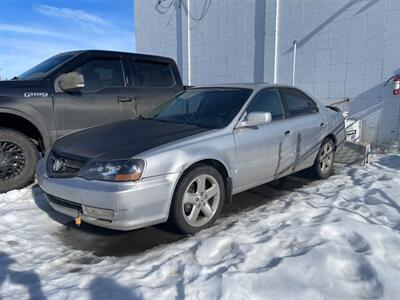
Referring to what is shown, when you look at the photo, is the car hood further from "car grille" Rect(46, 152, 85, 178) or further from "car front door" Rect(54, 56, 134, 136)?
"car front door" Rect(54, 56, 134, 136)

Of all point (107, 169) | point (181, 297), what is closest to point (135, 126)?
point (107, 169)

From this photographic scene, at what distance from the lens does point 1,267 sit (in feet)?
10.1

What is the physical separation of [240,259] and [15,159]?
131 inches

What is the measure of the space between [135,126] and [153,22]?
10.2m

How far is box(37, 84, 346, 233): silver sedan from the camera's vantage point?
3.23 m

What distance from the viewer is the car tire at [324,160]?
553 centimetres

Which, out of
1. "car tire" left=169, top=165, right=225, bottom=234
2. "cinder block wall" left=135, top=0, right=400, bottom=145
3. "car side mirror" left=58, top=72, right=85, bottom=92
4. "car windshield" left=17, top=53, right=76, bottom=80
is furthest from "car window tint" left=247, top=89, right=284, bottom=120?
"cinder block wall" left=135, top=0, right=400, bottom=145

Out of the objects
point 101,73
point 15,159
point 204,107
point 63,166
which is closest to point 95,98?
point 101,73

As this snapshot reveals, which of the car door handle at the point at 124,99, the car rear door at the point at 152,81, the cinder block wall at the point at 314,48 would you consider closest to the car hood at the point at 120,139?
the car door handle at the point at 124,99

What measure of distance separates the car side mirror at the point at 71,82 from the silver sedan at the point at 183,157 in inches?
33.3

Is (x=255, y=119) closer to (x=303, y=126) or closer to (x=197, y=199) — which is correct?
(x=197, y=199)

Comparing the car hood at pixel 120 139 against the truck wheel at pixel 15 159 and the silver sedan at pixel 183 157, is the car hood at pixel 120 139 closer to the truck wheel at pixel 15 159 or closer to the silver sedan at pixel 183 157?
the silver sedan at pixel 183 157

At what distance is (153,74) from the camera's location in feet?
20.0

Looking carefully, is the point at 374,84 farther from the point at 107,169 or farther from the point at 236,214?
the point at 107,169
